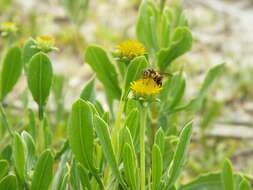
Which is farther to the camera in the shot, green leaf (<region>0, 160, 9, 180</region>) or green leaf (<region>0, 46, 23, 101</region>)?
green leaf (<region>0, 46, 23, 101</region>)

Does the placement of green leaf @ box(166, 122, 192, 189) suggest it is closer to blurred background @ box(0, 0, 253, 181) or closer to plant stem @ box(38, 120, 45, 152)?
plant stem @ box(38, 120, 45, 152)

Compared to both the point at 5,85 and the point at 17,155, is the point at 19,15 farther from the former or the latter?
the point at 17,155

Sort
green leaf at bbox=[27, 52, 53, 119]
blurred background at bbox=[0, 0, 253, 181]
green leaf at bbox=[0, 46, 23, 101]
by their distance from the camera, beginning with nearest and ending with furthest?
green leaf at bbox=[27, 52, 53, 119], green leaf at bbox=[0, 46, 23, 101], blurred background at bbox=[0, 0, 253, 181]

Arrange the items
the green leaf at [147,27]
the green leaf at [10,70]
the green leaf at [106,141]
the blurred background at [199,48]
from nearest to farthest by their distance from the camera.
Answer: the green leaf at [106,141], the green leaf at [10,70], the green leaf at [147,27], the blurred background at [199,48]

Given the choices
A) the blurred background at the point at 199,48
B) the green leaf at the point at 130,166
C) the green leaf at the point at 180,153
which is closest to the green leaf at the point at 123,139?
the green leaf at the point at 130,166

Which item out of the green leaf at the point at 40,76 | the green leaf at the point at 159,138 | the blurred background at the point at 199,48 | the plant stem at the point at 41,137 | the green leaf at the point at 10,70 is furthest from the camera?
the blurred background at the point at 199,48

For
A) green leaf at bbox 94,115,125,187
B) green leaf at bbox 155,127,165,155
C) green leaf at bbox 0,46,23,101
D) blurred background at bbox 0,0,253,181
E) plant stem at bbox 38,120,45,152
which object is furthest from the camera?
blurred background at bbox 0,0,253,181

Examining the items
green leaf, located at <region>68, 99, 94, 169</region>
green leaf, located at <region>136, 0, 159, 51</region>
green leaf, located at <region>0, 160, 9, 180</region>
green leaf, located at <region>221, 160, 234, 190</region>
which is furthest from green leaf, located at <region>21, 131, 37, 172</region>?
green leaf, located at <region>136, 0, 159, 51</region>

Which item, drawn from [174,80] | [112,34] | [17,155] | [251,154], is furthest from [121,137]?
[112,34]

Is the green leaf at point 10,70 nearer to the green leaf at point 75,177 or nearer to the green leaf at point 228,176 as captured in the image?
the green leaf at point 75,177
